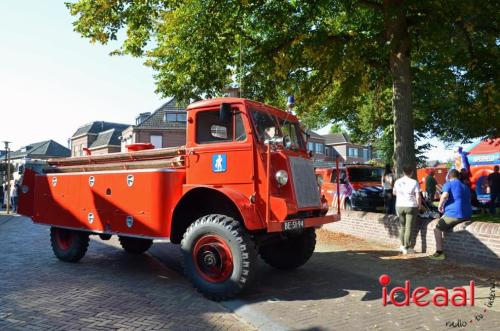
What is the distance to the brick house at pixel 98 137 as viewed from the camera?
60.5 m

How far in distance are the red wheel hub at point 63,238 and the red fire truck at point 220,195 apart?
40.6 inches

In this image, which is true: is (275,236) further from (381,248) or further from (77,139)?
(77,139)

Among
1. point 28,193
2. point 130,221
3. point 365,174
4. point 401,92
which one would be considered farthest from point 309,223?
point 365,174

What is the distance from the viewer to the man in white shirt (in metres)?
8.49

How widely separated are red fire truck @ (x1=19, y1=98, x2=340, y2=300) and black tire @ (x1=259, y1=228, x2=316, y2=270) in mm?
17

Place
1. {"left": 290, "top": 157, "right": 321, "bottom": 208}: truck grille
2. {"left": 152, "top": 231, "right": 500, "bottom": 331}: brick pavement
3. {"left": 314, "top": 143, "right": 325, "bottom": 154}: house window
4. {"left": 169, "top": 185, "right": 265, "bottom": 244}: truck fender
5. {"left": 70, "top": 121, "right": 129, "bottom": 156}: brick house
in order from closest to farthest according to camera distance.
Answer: {"left": 152, "top": 231, "right": 500, "bottom": 331}: brick pavement < {"left": 169, "top": 185, "right": 265, "bottom": 244}: truck fender < {"left": 290, "top": 157, "right": 321, "bottom": 208}: truck grille < {"left": 70, "top": 121, "right": 129, "bottom": 156}: brick house < {"left": 314, "top": 143, "right": 325, "bottom": 154}: house window

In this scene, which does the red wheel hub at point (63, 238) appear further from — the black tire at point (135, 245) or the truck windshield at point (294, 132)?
the truck windshield at point (294, 132)

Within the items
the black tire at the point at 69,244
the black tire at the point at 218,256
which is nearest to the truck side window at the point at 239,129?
the black tire at the point at 218,256

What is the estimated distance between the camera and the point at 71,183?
789cm

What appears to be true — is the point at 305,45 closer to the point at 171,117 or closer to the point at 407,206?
the point at 407,206

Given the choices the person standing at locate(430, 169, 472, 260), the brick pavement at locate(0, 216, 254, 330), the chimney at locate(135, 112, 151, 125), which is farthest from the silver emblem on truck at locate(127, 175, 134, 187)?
the chimney at locate(135, 112, 151, 125)

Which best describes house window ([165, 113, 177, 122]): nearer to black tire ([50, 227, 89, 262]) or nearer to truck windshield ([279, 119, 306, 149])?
A: black tire ([50, 227, 89, 262])

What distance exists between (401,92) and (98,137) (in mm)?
61448

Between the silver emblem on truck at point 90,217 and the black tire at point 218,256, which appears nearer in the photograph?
the black tire at point 218,256
